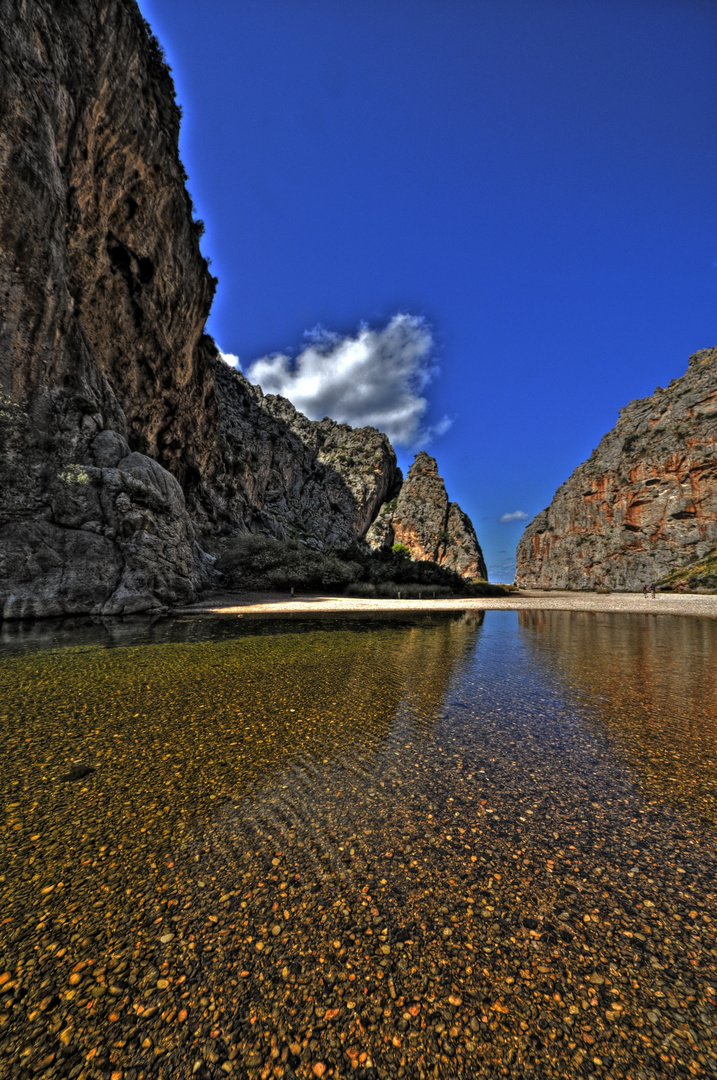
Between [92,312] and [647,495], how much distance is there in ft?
272

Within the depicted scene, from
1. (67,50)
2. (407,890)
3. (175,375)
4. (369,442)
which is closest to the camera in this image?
(407,890)

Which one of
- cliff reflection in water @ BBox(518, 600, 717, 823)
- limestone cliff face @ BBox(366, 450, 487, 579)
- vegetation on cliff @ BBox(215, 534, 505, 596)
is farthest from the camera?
limestone cliff face @ BBox(366, 450, 487, 579)

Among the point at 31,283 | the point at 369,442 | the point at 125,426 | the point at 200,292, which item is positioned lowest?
the point at 125,426

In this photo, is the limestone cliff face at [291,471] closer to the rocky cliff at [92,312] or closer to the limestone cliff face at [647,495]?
the rocky cliff at [92,312]

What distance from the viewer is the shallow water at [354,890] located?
76.5 inches

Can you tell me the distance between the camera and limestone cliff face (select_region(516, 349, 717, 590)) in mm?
60812

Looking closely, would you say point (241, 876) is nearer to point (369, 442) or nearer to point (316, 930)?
point (316, 930)

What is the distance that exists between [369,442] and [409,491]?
17.5 meters

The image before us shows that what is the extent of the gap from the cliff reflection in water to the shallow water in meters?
0.08

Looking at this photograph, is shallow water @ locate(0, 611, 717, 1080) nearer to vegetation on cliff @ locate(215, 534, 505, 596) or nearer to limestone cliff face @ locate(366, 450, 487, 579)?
vegetation on cliff @ locate(215, 534, 505, 596)

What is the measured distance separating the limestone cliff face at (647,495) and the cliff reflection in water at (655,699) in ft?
190

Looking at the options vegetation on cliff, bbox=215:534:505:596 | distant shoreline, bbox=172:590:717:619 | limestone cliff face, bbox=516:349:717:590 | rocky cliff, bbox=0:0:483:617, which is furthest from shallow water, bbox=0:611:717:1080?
limestone cliff face, bbox=516:349:717:590

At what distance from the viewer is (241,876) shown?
307cm

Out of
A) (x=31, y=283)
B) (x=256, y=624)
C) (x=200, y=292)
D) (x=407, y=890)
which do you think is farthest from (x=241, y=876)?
(x=200, y=292)
